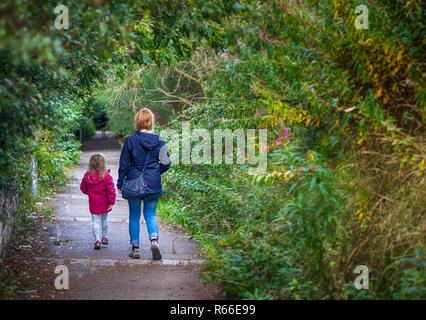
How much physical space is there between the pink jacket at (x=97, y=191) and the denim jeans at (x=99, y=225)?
0.35 ft

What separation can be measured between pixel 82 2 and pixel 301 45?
2.18 m

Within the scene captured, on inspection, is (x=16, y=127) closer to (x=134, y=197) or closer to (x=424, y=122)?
(x=134, y=197)

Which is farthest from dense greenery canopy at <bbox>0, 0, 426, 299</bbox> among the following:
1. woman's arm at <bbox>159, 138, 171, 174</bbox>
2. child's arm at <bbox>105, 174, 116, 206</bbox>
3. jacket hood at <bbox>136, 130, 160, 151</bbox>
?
child's arm at <bbox>105, 174, 116, 206</bbox>

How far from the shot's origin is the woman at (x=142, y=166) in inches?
261

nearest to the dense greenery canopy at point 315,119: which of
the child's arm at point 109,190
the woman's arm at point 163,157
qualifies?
the woman's arm at point 163,157

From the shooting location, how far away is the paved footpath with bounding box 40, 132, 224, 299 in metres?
5.32

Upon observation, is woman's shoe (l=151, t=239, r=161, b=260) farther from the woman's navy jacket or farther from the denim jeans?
the denim jeans

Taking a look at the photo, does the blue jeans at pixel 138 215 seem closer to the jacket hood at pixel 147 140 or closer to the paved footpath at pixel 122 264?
the paved footpath at pixel 122 264

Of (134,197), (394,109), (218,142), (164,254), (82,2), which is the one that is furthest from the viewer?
(218,142)

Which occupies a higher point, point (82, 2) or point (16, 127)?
point (82, 2)

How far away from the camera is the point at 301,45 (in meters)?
4.96

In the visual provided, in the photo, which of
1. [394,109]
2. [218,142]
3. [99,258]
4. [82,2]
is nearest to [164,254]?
[99,258]

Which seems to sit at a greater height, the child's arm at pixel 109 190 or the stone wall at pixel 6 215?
the child's arm at pixel 109 190
